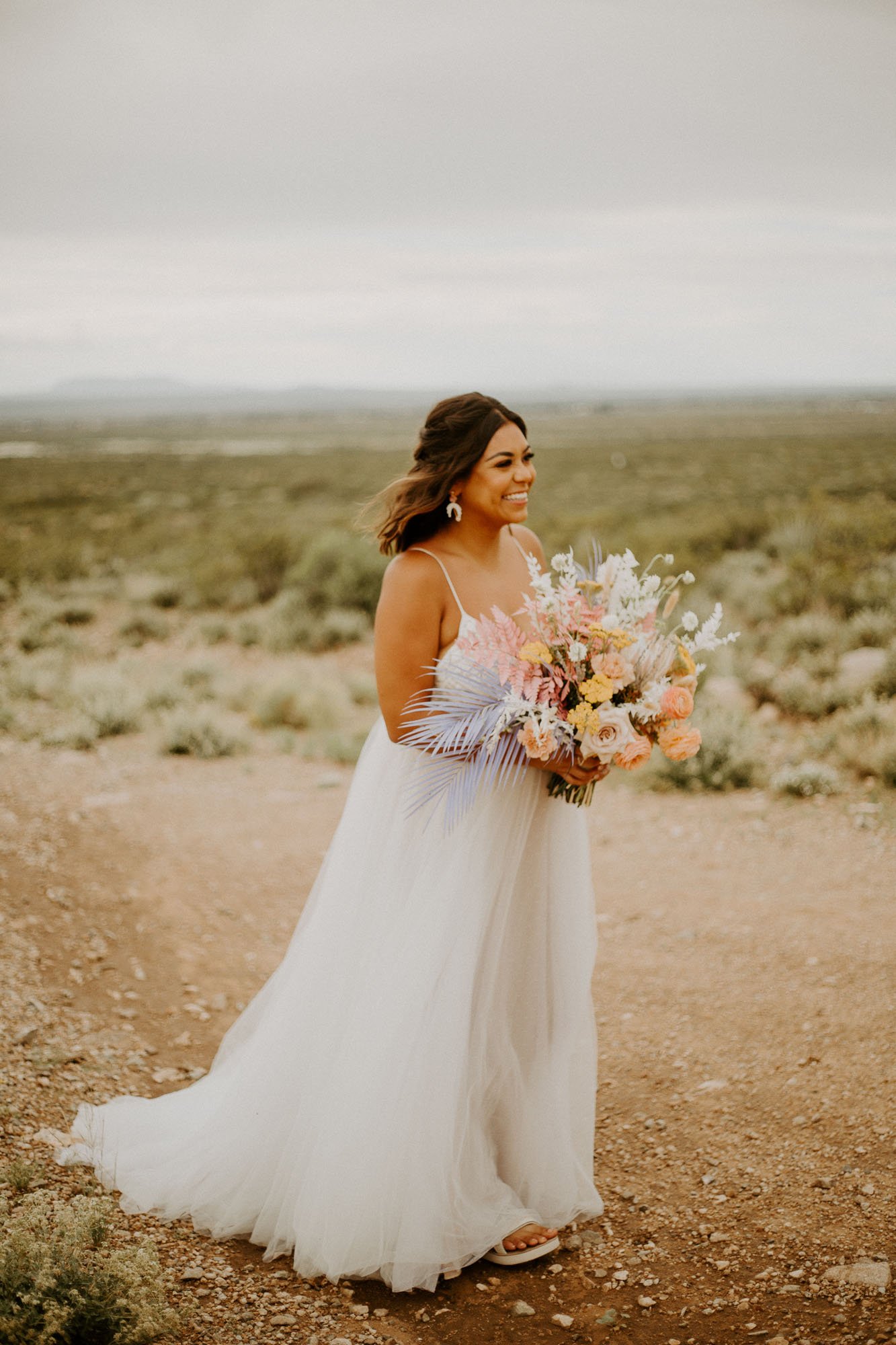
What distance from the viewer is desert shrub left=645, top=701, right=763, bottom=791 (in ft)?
23.2

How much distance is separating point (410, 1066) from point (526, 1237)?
25.5 inches

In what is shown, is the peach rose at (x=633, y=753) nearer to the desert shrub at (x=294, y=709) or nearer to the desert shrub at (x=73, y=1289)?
the desert shrub at (x=73, y=1289)

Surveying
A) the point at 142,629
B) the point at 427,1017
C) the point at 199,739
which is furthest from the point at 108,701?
the point at 427,1017

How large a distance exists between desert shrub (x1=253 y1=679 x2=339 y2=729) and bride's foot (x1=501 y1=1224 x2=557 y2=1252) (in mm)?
6349

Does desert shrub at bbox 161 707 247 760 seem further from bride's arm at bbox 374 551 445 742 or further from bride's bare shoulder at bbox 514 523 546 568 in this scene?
bride's arm at bbox 374 551 445 742

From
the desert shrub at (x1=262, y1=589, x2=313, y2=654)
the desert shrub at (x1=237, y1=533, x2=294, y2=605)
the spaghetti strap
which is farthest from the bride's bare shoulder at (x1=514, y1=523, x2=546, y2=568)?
the desert shrub at (x1=237, y1=533, x2=294, y2=605)

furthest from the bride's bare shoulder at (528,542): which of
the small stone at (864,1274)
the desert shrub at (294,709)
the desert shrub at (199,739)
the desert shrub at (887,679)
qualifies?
the desert shrub at (294,709)

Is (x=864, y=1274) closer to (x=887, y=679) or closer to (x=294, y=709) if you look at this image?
(x=887, y=679)

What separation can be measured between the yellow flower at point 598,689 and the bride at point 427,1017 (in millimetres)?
261

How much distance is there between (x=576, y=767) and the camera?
264cm

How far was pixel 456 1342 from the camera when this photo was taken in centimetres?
257

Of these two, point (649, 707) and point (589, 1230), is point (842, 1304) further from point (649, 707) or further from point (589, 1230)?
point (649, 707)

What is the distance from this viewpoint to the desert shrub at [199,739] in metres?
8.17

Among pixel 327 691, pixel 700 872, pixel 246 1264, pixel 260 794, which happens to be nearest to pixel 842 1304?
pixel 246 1264
